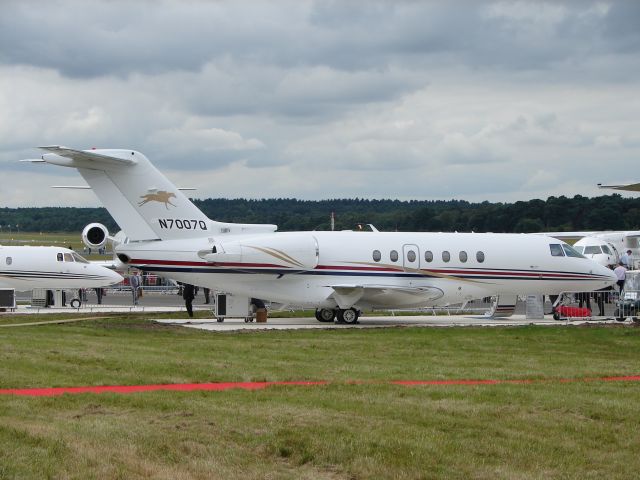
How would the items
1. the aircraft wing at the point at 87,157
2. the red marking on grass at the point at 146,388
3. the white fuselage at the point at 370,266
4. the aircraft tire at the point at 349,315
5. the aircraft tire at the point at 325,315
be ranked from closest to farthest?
1. the red marking on grass at the point at 146,388
2. the aircraft wing at the point at 87,157
3. the white fuselage at the point at 370,266
4. the aircraft tire at the point at 349,315
5. the aircraft tire at the point at 325,315

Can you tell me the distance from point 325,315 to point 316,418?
21.5m

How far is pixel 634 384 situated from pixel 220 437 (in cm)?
767

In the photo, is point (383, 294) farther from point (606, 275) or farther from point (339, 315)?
point (606, 275)

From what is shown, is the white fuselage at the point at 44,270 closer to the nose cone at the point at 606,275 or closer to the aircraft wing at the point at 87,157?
the aircraft wing at the point at 87,157

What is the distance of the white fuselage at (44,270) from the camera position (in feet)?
143

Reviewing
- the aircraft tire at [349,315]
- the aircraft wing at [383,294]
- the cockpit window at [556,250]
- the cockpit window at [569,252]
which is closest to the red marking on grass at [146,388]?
the aircraft wing at [383,294]

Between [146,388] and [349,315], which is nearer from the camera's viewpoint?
[146,388]

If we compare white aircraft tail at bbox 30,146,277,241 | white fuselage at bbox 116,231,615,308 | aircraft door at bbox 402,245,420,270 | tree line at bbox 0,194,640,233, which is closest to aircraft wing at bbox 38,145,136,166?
white aircraft tail at bbox 30,146,277,241

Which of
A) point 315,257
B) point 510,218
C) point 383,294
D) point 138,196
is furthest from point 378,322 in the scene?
point 510,218

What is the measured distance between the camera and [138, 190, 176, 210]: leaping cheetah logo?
30.1 m

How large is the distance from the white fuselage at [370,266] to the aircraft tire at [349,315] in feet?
1.09

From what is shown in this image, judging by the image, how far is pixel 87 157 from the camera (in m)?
28.9

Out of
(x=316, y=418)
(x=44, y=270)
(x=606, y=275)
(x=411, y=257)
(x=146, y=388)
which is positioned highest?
(x=411, y=257)

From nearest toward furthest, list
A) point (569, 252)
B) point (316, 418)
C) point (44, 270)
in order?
1. point (316, 418)
2. point (569, 252)
3. point (44, 270)
